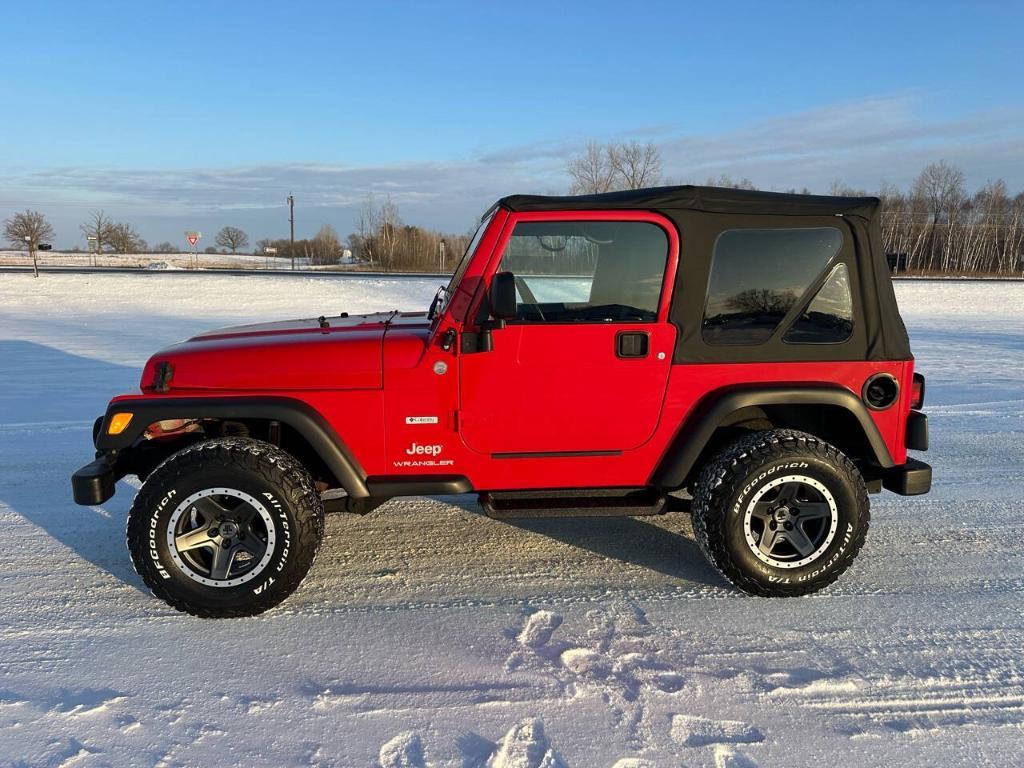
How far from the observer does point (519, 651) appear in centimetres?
283

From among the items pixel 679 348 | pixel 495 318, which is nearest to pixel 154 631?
pixel 495 318

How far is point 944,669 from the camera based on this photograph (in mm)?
2707

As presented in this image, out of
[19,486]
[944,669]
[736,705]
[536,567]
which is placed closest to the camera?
[736,705]

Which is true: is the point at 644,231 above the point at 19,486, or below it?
above

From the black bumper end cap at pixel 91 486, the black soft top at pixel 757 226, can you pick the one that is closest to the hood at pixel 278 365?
the black bumper end cap at pixel 91 486

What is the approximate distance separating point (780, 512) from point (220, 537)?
2719mm

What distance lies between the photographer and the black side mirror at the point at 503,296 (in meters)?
2.94

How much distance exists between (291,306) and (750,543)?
18.4 meters

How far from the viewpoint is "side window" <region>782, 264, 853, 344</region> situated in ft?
10.9

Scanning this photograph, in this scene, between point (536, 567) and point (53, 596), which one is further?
point (536, 567)

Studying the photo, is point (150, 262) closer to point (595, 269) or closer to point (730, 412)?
point (595, 269)

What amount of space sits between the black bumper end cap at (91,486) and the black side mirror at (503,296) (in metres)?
2.04

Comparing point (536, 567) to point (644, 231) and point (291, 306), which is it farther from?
point (291, 306)

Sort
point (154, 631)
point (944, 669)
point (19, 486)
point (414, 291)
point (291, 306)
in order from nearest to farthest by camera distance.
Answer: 1. point (944, 669)
2. point (154, 631)
3. point (19, 486)
4. point (291, 306)
5. point (414, 291)
